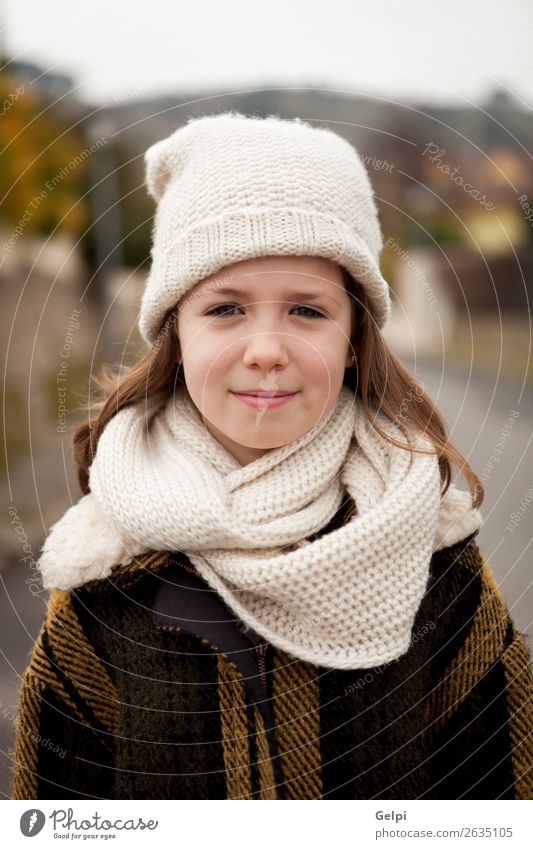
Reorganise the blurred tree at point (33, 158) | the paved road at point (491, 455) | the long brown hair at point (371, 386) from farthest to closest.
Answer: the blurred tree at point (33, 158) < the paved road at point (491, 455) < the long brown hair at point (371, 386)

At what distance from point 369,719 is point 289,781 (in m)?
0.10

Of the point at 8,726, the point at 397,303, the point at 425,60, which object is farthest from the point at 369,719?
the point at 425,60

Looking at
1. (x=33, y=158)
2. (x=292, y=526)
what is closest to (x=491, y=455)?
(x=292, y=526)

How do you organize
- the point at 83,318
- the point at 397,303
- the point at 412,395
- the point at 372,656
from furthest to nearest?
the point at 83,318, the point at 397,303, the point at 412,395, the point at 372,656

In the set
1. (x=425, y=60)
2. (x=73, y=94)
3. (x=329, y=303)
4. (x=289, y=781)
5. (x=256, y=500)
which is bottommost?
(x=289, y=781)

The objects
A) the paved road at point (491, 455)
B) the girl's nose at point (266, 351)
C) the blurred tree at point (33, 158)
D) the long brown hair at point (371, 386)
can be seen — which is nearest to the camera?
the girl's nose at point (266, 351)

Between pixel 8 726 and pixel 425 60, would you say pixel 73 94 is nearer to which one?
pixel 425 60

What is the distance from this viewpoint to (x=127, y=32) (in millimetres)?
864

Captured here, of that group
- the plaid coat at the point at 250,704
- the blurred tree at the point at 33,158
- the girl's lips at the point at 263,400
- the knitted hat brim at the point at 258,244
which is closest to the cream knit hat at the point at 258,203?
the knitted hat brim at the point at 258,244

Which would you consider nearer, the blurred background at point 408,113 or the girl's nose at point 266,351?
the girl's nose at point 266,351

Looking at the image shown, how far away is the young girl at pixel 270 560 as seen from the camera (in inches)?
24.7

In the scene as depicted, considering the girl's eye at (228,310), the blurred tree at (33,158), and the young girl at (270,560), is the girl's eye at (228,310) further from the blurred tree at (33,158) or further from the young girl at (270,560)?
the blurred tree at (33,158)

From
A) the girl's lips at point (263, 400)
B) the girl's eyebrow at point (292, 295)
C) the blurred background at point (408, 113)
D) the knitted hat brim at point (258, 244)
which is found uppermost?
the blurred background at point (408, 113)

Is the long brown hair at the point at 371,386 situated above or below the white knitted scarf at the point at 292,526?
above
